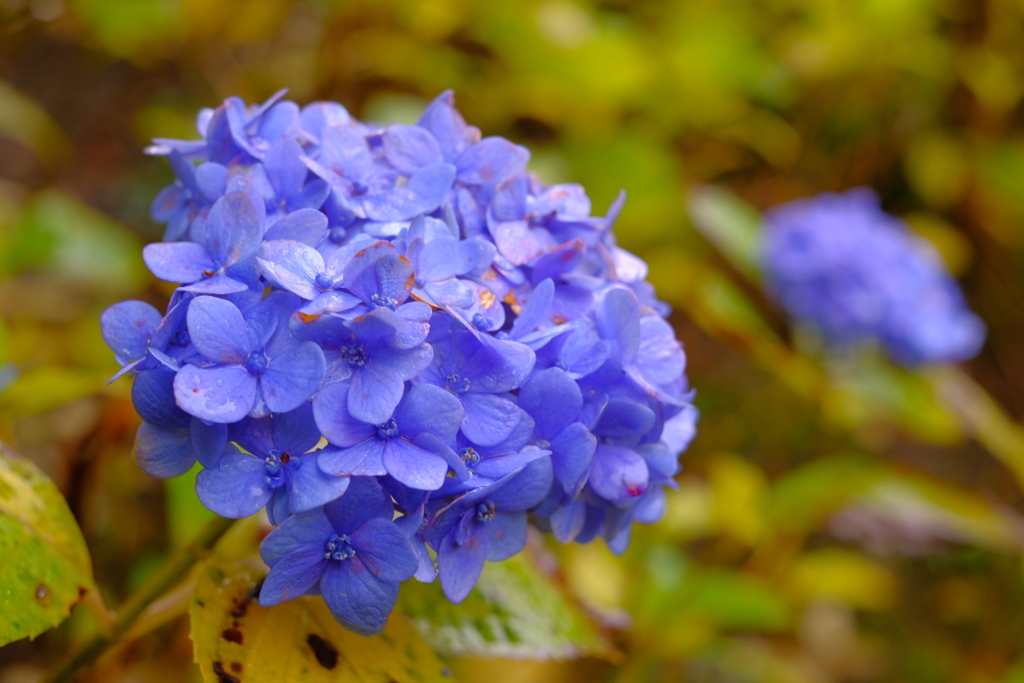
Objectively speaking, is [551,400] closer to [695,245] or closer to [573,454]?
[573,454]

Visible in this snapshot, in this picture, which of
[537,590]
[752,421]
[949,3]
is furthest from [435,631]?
[949,3]

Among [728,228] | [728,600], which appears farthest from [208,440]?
[728,228]

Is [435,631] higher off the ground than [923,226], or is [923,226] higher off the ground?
[435,631]

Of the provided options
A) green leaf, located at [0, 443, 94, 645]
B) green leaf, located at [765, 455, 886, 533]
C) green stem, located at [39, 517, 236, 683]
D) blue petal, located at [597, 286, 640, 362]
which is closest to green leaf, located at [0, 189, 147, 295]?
green leaf, located at [0, 443, 94, 645]

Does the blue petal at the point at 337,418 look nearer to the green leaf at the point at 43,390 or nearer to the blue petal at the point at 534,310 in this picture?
the blue petal at the point at 534,310

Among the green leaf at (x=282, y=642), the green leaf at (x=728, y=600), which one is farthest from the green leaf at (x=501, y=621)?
the green leaf at (x=728, y=600)

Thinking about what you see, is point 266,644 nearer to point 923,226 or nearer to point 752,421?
point 752,421
